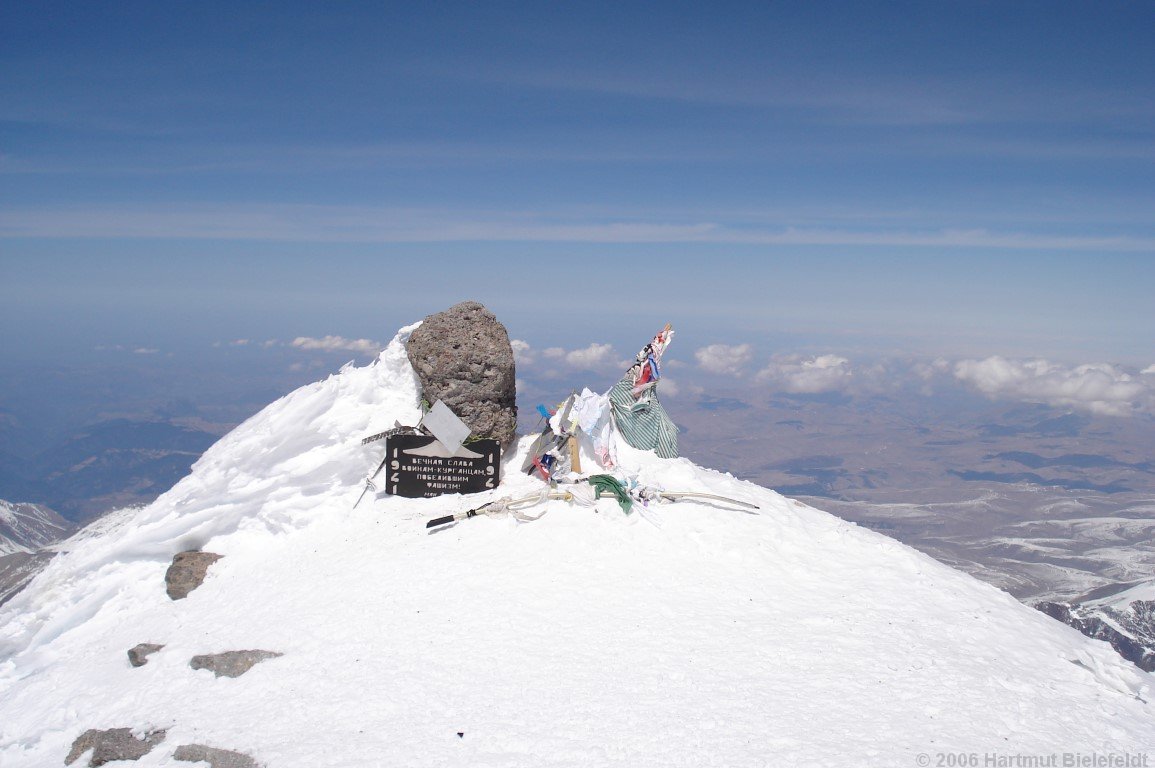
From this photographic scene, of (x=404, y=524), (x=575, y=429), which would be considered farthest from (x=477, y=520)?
(x=575, y=429)

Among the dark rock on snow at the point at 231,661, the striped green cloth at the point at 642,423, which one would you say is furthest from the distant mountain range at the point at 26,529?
the dark rock on snow at the point at 231,661

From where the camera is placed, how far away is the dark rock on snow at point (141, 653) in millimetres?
10578

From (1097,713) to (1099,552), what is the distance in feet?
787

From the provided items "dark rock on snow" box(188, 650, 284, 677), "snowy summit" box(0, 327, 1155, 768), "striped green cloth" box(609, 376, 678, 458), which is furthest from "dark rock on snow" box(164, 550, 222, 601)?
"striped green cloth" box(609, 376, 678, 458)

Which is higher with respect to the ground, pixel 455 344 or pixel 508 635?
pixel 455 344

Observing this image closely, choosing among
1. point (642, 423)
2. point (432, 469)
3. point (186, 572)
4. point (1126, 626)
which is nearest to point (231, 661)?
point (186, 572)

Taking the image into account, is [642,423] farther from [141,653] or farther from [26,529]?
[26,529]

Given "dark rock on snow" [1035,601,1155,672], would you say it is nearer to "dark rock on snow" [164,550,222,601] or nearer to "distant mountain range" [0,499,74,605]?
"dark rock on snow" [164,550,222,601]

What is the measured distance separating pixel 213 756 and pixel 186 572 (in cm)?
705

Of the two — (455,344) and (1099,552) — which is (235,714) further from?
(1099,552)

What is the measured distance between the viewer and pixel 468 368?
1597 centimetres

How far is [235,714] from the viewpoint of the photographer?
8.35 metres

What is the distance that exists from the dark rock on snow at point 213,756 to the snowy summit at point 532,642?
40mm

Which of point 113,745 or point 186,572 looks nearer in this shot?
point 113,745
